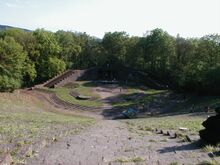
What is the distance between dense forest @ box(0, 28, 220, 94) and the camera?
56594mm

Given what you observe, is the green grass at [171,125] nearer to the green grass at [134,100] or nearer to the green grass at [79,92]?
the green grass at [134,100]

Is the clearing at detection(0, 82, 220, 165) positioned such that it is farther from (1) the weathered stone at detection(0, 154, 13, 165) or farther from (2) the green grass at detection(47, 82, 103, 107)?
(1) the weathered stone at detection(0, 154, 13, 165)

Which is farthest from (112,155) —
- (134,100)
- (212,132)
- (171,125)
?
(134,100)

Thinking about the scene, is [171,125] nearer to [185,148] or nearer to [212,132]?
[212,132]

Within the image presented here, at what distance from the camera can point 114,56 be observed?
8638 centimetres

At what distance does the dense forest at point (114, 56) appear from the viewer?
56594 mm

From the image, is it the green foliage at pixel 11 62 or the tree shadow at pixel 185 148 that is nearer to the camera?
the tree shadow at pixel 185 148

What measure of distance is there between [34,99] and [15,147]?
46.4 meters

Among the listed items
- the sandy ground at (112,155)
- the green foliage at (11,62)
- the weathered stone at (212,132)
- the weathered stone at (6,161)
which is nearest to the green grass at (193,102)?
the green foliage at (11,62)

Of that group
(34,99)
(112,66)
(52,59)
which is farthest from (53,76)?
(34,99)

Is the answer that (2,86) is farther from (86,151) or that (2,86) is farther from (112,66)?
(86,151)

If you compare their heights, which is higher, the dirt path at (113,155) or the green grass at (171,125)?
the dirt path at (113,155)

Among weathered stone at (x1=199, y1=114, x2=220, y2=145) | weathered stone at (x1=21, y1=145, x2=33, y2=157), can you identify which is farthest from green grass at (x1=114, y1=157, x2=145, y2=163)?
weathered stone at (x1=199, y1=114, x2=220, y2=145)

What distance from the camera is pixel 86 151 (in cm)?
1089
